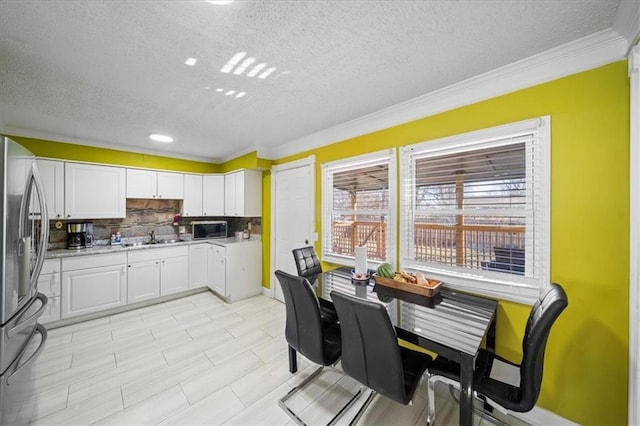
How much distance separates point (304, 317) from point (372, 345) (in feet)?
1.78

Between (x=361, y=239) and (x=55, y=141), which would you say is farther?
(x=55, y=141)

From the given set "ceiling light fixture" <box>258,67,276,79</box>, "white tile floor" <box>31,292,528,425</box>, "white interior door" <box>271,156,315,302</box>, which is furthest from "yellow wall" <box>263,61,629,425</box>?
"white interior door" <box>271,156,315,302</box>

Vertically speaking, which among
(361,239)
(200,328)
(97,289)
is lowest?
(200,328)

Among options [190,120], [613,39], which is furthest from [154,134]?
[613,39]

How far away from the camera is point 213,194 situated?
4512 mm

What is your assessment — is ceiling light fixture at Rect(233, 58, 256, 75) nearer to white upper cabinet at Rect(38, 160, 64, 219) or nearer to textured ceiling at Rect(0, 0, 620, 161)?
textured ceiling at Rect(0, 0, 620, 161)

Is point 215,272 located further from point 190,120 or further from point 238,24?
point 238,24

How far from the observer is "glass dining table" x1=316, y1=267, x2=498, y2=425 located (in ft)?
4.13

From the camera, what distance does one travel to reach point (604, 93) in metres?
1.44

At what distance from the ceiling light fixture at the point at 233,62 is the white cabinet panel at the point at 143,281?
10.5 ft

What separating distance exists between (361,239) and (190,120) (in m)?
2.39

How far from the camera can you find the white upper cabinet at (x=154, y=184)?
376 centimetres

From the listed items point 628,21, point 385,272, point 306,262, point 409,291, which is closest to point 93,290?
point 306,262

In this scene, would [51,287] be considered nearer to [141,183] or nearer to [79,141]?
[141,183]
